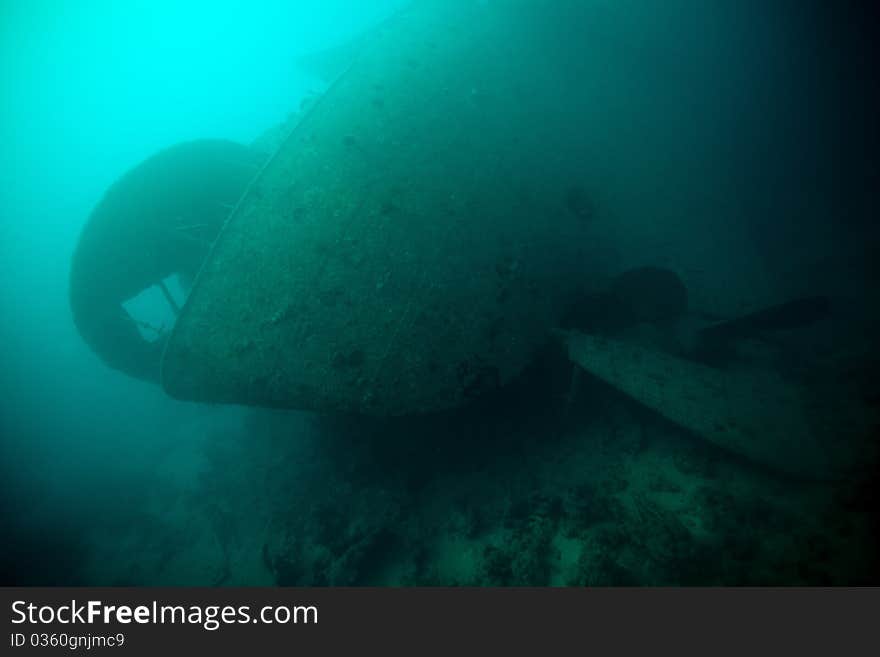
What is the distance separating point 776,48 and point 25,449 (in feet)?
77.2

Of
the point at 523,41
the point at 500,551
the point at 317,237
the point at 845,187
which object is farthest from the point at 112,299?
the point at 845,187

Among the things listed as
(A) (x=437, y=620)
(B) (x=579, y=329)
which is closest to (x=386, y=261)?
(B) (x=579, y=329)

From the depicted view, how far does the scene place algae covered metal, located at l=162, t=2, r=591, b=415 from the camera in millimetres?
3451

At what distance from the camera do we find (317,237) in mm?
3850

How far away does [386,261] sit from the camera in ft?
12.1

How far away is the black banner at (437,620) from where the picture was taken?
284cm

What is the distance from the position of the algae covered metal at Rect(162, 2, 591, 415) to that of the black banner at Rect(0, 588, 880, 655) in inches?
68.2

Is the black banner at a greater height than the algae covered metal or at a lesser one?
lesser

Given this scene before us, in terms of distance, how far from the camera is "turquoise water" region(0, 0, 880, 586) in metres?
3.46

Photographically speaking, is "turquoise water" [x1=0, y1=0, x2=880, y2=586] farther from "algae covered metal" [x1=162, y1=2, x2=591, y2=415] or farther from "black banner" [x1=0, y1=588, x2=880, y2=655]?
"black banner" [x1=0, y1=588, x2=880, y2=655]

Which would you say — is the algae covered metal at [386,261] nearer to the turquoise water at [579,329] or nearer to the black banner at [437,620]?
the turquoise water at [579,329]

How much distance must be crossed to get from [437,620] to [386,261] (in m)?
3.14

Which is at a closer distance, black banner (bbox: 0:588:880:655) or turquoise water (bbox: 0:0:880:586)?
black banner (bbox: 0:588:880:655)

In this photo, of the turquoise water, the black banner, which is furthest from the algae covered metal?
the black banner
